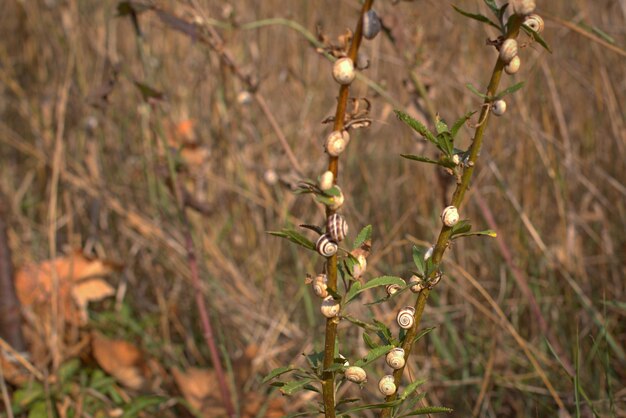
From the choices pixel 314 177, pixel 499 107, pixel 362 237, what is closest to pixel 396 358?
pixel 362 237

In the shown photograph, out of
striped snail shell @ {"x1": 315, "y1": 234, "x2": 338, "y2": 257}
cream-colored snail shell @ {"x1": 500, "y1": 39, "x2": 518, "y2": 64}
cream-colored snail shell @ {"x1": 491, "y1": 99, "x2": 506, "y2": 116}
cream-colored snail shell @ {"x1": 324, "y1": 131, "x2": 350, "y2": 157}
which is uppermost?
cream-colored snail shell @ {"x1": 500, "y1": 39, "x2": 518, "y2": 64}

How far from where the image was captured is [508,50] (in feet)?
2.05

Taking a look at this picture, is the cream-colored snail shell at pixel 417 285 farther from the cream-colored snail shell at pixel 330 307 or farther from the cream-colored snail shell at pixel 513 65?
the cream-colored snail shell at pixel 513 65

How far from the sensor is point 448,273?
163 centimetres

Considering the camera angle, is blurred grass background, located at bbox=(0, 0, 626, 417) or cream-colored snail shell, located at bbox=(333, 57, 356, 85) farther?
blurred grass background, located at bbox=(0, 0, 626, 417)

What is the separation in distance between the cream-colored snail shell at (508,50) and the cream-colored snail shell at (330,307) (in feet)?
0.94

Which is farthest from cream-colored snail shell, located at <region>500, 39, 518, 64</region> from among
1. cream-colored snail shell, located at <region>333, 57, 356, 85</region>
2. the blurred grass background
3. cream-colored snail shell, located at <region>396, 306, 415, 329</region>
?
the blurred grass background

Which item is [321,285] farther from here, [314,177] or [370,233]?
[314,177]

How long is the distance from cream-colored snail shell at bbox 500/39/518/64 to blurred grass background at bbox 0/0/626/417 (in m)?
0.57

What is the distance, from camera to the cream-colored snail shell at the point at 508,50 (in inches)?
24.6

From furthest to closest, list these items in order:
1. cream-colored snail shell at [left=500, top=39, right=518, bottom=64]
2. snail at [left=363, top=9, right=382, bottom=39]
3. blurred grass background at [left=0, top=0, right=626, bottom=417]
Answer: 1. blurred grass background at [left=0, top=0, right=626, bottom=417]
2. snail at [left=363, top=9, right=382, bottom=39]
3. cream-colored snail shell at [left=500, top=39, right=518, bottom=64]

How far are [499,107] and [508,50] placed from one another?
5 centimetres

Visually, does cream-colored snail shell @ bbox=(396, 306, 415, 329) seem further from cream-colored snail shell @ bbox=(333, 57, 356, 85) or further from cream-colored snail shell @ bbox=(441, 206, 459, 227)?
cream-colored snail shell @ bbox=(333, 57, 356, 85)

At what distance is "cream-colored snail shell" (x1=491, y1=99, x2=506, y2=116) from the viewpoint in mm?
642
